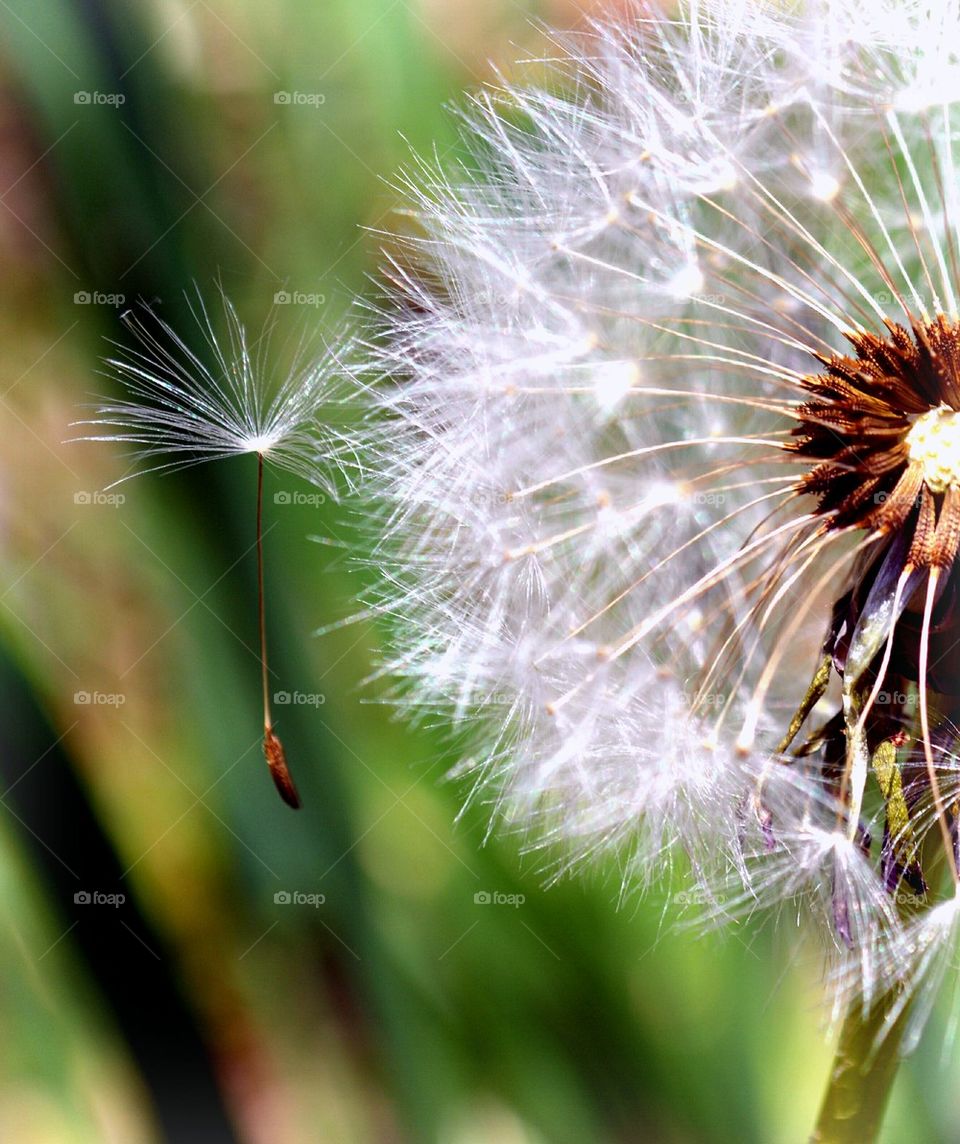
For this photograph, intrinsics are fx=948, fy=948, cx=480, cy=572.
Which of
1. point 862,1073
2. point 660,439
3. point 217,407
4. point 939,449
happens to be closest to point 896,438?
point 939,449

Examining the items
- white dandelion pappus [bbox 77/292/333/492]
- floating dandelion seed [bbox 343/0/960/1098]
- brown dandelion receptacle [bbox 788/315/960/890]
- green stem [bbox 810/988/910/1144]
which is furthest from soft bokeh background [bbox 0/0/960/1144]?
brown dandelion receptacle [bbox 788/315/960/890]

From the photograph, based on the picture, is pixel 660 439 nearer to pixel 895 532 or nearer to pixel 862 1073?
pixel 895 532

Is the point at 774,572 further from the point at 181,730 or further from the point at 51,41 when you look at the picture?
the point at 51,41

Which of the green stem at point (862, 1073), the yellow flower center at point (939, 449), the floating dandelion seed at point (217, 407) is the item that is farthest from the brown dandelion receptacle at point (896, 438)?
the floating dandelion seed at point (217, 407)

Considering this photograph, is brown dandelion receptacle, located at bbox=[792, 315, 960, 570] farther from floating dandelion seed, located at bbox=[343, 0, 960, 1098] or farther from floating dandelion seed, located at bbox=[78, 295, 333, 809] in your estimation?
floating dandelion seed, located at bbox=[78, 295, 333, 809]

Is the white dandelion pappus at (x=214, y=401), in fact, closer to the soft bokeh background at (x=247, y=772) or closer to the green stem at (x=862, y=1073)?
the soft bokeh background at (x=247, y=772)

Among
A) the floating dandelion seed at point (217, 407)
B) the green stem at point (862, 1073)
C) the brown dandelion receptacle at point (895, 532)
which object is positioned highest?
the floating dandelion seed at point (217, 407)

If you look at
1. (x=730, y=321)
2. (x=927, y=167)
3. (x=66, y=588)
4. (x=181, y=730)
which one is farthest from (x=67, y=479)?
(x=927, y=167)
